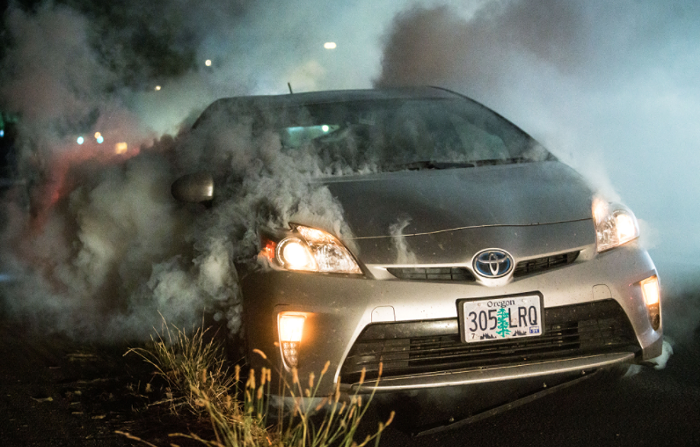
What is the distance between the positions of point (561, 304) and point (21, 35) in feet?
22.7

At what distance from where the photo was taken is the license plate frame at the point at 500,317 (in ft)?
9.67

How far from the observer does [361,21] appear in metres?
11.0

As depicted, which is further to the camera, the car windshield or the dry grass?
the car windshield

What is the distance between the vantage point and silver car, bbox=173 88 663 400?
9.68 feet

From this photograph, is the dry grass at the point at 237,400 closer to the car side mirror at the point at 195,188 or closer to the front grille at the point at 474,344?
the front grille at the point at 474,344

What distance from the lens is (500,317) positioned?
9.77 feet

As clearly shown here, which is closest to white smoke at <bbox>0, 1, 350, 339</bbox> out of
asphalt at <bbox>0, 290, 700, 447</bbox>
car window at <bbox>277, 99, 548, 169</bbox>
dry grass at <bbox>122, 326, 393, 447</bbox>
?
dry grass at <bbox>122, 326, 393, 447</bbox>

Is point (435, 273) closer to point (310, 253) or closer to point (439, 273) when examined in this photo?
point (439, 273)

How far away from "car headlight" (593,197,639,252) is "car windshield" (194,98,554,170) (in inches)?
31.3

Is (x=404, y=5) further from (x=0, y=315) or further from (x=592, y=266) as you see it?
(x=592, y=266)

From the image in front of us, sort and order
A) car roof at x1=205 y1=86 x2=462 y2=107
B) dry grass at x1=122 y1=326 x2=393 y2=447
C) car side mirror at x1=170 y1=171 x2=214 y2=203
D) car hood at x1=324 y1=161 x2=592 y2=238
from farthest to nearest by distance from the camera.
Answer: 1. car roof at x1=205 y1=86 x2=462 y2=107
2. car side mirror at x1=170 y1=171 x2=214 y2=203
3. car hood at x1=324 y1=161 x2=592 y2=238
4. dry grass at x1=122 y1=326 x2=393 y2=447

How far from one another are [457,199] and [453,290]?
55cm

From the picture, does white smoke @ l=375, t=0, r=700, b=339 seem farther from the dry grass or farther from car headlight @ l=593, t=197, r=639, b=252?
the dry grass

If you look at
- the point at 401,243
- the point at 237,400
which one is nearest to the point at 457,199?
the point at 401,243
